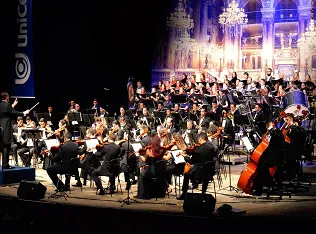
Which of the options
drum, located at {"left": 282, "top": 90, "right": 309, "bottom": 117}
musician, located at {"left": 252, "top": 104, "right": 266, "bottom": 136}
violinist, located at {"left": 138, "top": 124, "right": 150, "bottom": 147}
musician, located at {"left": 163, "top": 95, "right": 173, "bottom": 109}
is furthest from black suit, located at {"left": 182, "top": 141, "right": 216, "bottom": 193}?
musician, located at {"left": 163, "top": 95, "right": 173, "bottom": 109}

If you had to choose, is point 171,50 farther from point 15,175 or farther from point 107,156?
point 107,156

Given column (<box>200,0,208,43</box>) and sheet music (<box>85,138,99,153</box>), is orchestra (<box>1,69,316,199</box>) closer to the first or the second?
sheet music (<box>85,138,99,153</box>)

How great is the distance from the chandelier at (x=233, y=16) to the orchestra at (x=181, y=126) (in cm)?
257

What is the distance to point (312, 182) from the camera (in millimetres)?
13906

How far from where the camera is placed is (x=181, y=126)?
1692 centimetres

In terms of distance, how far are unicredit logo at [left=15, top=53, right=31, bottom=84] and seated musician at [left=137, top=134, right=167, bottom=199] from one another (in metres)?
3.61

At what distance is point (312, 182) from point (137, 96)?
1067cm

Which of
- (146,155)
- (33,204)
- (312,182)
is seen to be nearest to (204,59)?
(312,182)

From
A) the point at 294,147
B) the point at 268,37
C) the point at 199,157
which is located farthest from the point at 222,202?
the point at 268,37

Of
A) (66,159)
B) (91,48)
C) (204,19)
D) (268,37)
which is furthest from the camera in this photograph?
(204,19)

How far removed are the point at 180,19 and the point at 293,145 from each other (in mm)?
13964

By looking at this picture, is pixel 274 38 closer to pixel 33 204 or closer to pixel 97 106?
pixel 97 106

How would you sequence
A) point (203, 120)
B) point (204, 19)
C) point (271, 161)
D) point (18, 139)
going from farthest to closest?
point (204, 19), point (203, 120), point (18, 139), point (271, 161)

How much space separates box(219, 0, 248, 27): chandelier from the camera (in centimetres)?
2373
